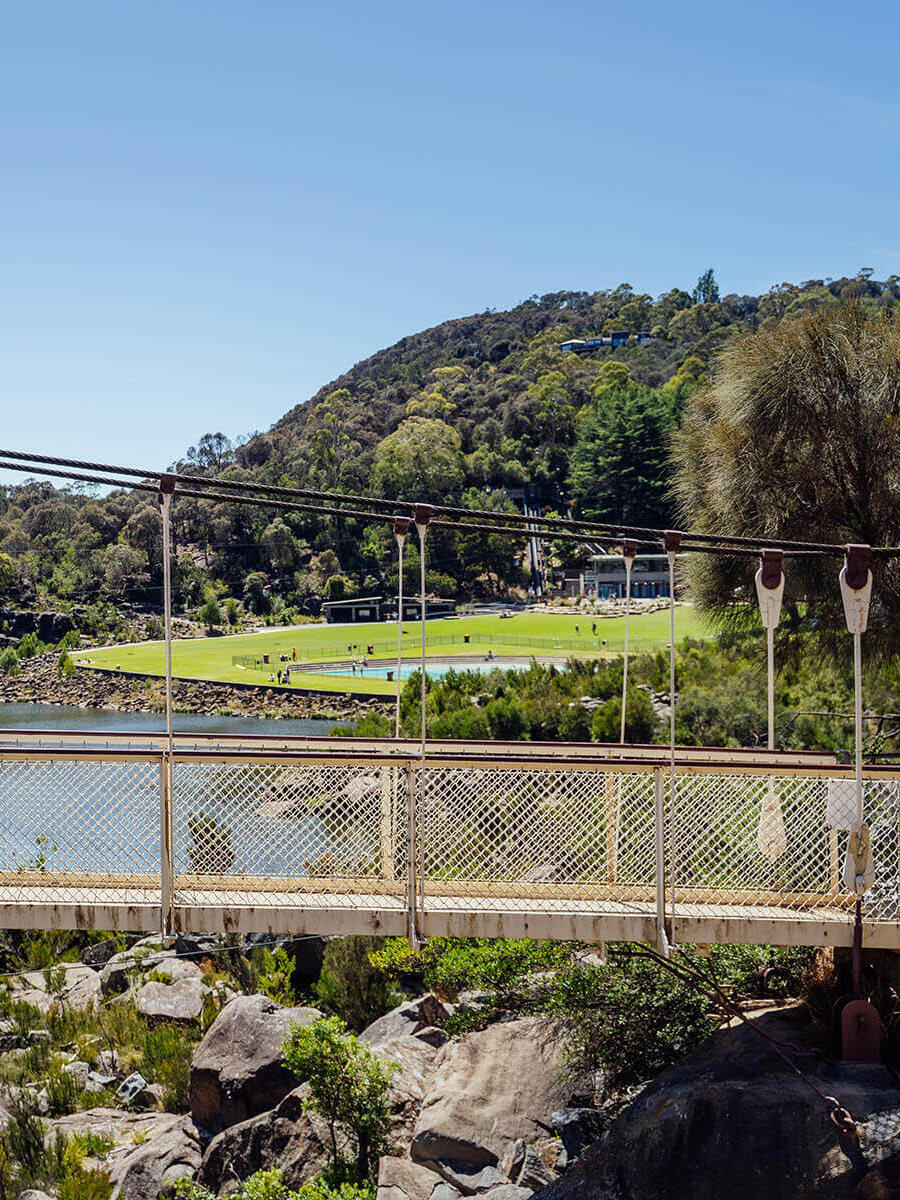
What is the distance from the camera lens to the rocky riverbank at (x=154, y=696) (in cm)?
4062

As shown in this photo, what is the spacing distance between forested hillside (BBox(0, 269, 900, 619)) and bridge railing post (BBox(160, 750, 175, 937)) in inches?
1923

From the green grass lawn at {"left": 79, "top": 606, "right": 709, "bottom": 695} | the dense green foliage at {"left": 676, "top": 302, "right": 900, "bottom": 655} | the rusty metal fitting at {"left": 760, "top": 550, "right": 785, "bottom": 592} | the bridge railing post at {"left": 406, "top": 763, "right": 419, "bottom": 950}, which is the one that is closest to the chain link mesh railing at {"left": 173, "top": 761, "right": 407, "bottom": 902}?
the bridge railing post at {"left": 406, "top": 763, "right": 419, "bottom": 950}

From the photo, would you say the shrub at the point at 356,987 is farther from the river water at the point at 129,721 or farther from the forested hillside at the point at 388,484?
the forested hillside at the point at 388,484

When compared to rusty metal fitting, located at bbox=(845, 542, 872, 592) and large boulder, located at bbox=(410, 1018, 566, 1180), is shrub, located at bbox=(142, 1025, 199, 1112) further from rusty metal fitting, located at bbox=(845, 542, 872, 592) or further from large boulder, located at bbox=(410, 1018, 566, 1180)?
rusty metal fitting, located at bbox=(845, 542, 872, 592)

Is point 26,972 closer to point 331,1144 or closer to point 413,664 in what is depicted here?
point 331,1144

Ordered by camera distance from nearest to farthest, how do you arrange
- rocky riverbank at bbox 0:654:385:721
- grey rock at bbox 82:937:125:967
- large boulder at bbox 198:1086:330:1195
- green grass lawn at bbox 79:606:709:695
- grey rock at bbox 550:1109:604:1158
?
grey rock at bbox 550:1109:604:1158 → large boulder at bbox 198:1086:330:1195 → grey rock at bbox 82:937:125:967 → rocky riverbank at bbox 0:654:385:721 → green grass lawn at bbox 79:606:709:695

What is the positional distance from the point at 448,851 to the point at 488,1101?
2.87m

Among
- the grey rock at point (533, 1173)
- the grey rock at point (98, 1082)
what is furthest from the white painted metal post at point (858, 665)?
the grey rock at point (98, 1082)

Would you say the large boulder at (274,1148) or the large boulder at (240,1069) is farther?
the large boulder at (240,1069)

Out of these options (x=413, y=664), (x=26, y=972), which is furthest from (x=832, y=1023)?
(x=413, y=664)

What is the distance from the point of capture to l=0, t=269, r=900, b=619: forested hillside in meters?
70.6

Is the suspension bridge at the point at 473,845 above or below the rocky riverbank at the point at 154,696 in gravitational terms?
above

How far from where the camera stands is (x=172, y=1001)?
470 inches

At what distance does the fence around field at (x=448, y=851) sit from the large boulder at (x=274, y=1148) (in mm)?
3076
